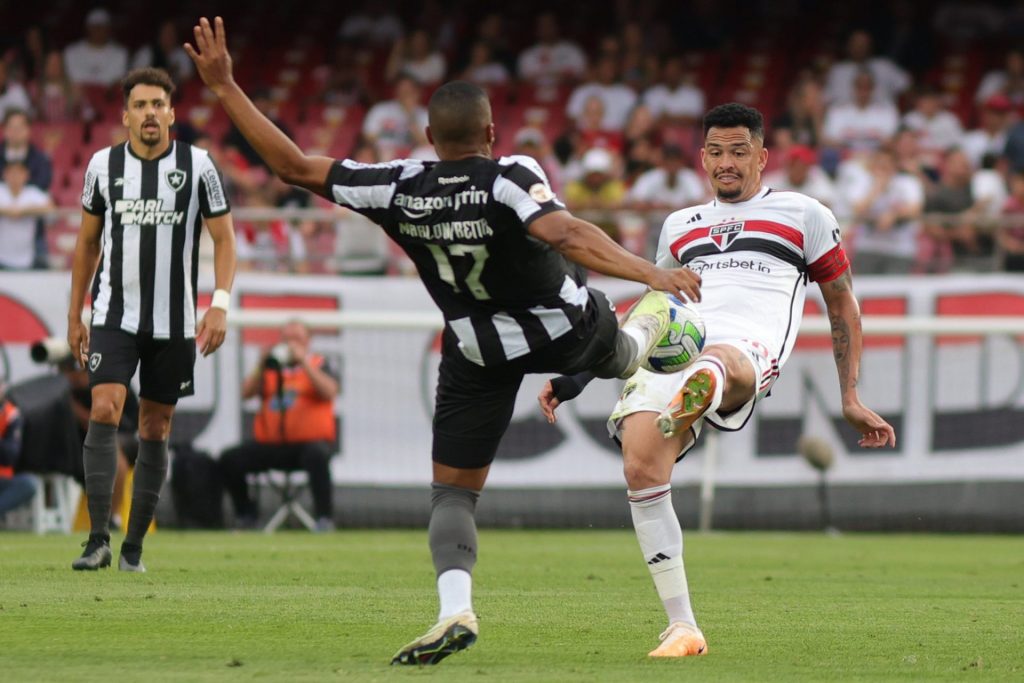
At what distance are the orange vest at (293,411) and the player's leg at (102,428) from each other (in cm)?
→ 526

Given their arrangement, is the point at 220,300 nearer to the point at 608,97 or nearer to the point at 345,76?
the point at 608,97

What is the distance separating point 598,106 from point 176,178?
35.4 feet

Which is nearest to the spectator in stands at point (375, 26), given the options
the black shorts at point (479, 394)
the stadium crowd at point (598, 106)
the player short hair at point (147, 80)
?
the stadium crowd at point (598, 106)

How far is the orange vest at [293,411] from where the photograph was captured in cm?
1393

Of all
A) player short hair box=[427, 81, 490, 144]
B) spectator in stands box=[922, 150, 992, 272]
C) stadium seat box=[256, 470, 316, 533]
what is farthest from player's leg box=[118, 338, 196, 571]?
spectator in stands box=[922, 150, 992, 272]

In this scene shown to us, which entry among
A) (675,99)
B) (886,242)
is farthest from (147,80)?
(675,99)

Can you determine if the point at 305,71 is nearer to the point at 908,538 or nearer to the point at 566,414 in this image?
the point at 566,414

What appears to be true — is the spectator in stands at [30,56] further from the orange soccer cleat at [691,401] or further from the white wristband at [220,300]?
the orange soccer cleat at [691,401]

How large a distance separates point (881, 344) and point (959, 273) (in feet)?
3.15

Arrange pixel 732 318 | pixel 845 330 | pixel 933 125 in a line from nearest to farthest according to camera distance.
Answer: pixel 732 318 → pixel 845 330 → pixel 933 125

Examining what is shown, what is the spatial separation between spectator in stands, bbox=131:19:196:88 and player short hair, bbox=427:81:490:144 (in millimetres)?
15663

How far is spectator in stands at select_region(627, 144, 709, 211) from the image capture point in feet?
52.7

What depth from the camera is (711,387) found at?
625cm

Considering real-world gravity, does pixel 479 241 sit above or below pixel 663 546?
Result: above
